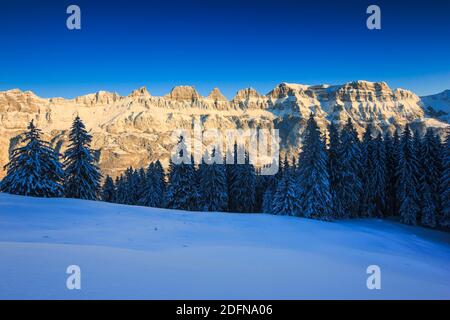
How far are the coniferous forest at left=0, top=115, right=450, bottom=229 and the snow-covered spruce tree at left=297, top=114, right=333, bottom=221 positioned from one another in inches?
4.0

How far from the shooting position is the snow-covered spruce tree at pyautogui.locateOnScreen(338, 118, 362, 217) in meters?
35.9

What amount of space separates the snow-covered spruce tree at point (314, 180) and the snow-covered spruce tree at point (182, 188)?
13874mm

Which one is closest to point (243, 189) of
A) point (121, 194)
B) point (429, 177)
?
point (121, 194)

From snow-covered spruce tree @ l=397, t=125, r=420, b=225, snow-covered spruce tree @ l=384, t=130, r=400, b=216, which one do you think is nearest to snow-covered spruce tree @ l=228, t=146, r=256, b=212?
snow-covered spruce tree @ l=384, t=130, r=400, b=216

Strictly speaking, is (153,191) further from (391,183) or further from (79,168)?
(391,183)

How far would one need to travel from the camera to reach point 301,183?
32.7 metres

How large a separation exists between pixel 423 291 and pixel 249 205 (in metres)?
38.5

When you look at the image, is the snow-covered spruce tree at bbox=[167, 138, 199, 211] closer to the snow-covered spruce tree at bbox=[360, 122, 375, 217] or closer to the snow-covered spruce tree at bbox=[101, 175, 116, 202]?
the snow-covered spruce tree at bbox=[101, 175, 116, 202]

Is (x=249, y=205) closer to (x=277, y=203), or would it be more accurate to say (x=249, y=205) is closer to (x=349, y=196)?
(x=277, y=203)

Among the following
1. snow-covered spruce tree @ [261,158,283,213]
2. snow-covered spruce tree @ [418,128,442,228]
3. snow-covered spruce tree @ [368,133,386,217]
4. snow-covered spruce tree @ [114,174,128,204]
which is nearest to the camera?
snow-covered spruce tree @ [418,128,442,228]

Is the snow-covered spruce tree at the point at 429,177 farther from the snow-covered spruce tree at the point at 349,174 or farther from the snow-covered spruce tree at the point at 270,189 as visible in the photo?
the snow-covered spruce tree at the point at 270,189

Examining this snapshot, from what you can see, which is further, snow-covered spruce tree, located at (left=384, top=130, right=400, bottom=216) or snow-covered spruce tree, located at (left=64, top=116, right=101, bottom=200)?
snow-covered spruce tree, located at (left=384, top=130, right=400, bottom=216)

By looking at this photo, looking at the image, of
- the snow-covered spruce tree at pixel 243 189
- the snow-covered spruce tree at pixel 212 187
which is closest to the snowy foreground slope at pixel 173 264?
the snow-covered spruce tree at pixel 212 187
